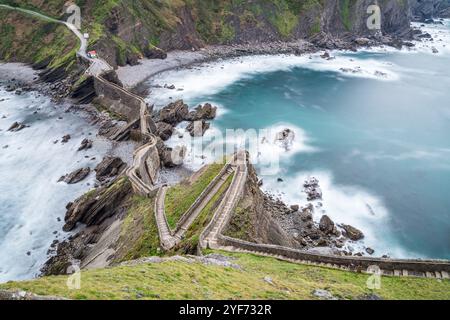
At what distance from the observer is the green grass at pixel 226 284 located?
19469 mm

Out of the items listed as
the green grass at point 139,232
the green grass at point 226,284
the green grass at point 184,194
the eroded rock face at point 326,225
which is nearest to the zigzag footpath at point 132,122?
the green grass at point 139,232

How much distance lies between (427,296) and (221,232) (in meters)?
17.6

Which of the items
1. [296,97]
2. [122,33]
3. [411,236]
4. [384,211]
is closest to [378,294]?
[411,236]

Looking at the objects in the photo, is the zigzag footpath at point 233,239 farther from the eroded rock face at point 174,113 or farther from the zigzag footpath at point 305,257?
the eroded rock face at point 174,113

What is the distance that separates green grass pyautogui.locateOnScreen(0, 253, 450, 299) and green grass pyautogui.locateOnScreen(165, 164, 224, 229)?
13.0 meters

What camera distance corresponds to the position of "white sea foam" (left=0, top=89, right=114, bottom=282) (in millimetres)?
47966

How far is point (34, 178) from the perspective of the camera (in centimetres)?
6303

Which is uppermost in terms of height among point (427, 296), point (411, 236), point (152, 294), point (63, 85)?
point (152, 294)

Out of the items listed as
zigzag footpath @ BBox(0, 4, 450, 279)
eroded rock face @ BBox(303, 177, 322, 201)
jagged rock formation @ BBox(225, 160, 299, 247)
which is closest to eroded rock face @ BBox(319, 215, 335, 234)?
jagged rock formation @ BBox(225, 160, 299, 247)

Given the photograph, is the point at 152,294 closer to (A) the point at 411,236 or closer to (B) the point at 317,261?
(B) the point at 317,261

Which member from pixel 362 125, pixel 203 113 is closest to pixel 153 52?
pixel 203 113

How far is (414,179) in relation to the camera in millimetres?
A: 68438

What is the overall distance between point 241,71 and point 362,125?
4860cm

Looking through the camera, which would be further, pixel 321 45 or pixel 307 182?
pixel 321 45
